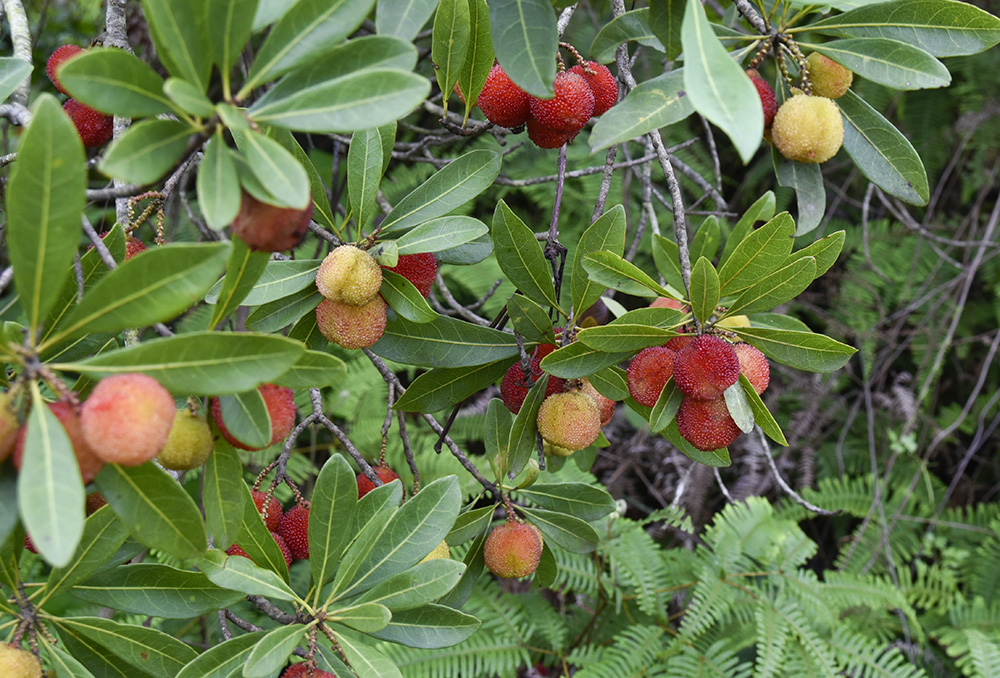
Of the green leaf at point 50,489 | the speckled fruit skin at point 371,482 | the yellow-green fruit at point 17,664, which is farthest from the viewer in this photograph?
the speckled fruit skin at point 371,482

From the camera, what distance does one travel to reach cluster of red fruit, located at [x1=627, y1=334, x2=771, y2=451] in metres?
0.97

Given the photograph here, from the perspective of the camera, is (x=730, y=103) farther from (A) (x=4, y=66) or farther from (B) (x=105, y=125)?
(B) (x=105, y=125)

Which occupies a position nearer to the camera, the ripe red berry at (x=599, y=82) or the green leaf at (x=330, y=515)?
the green leaf at (x=330, y=515)

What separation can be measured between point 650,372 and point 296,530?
0.68m

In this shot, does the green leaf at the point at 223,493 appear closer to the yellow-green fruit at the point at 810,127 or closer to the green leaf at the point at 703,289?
the green leaf at the point at 703,289

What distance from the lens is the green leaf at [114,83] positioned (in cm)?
67

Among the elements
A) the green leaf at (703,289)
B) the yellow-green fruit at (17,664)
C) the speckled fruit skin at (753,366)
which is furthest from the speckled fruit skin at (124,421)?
the speckled fruit skin at (753,366)

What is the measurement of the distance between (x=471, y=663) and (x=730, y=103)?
198 centimetres

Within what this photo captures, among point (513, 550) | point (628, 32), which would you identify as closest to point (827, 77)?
point (628, 32)

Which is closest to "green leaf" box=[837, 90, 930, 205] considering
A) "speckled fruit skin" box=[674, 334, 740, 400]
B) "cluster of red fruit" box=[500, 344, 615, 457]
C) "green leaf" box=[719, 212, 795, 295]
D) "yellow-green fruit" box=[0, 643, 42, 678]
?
"green leaf" box=[719, 212, 795, 295]

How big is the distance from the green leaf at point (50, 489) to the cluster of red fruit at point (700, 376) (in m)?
0.71

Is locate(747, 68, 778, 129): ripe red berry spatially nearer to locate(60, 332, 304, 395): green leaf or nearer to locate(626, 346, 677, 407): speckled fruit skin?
locate(626, 346, 677, 407): speckled fruit skin

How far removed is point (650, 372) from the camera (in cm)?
106

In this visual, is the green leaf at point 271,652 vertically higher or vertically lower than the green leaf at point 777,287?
lower
